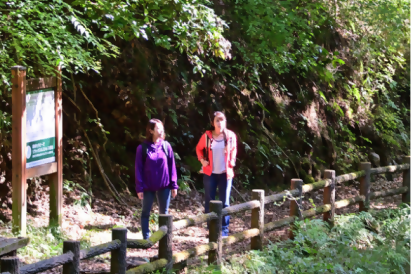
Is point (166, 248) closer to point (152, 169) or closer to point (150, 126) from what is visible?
point (152, 169)

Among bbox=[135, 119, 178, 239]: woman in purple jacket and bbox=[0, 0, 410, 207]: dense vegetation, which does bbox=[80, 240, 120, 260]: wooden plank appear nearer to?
bbox=[135, 119, 178, 239]: woman in purple jacket

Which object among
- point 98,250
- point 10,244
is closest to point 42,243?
point 10,244

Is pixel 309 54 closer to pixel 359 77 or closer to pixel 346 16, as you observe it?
pixel 346 16

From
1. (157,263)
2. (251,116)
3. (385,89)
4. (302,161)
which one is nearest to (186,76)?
(251,116)

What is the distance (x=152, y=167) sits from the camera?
21.4 feet

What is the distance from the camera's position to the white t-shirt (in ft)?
24.0

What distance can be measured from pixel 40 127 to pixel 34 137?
169mm

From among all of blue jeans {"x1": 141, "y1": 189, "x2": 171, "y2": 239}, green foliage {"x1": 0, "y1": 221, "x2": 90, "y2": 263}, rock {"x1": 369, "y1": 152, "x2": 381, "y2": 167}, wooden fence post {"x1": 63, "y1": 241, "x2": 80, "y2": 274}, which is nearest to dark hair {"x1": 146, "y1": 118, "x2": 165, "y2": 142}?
blue jeans {"x1": 141, "y1": 189, "x2": 171, "y2": 239}

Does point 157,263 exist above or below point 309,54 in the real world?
below

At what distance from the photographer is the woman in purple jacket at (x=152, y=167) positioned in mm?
6484

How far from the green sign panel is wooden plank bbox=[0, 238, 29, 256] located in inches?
76.0

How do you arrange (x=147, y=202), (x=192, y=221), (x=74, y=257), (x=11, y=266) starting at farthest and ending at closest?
1. (x=147, y=202)
2. (x=192, y=221)
3. (x=74, y=257)
4. (x=11, y=266)

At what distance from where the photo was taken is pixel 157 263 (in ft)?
16.6

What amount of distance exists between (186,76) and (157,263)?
20.4ft
